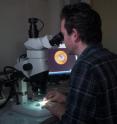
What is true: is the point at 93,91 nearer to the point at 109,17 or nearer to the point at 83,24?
the point at 83,24

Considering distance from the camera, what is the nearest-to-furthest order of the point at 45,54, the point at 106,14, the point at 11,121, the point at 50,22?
the point at 11,121 → the point at 45,54 → the point at 50,22 → the point at 106,14

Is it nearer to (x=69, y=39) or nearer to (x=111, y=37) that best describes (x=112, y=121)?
(x=69, y=39)

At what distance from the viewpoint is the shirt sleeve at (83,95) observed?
122 centimetres

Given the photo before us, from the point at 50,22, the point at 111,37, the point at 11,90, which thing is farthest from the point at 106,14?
the point at 11,90

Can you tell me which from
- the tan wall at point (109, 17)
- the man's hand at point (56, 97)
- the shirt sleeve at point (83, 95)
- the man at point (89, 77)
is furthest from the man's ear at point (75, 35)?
the tan wall at point (109, 17)

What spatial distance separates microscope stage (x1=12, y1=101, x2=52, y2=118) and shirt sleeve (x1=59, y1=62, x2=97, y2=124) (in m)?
0.60

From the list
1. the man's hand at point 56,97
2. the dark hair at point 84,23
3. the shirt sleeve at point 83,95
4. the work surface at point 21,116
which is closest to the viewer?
the shirt sleeve at point 83,95

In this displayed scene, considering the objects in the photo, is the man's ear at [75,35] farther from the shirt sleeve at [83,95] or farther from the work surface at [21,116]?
the work surface at [21,116]

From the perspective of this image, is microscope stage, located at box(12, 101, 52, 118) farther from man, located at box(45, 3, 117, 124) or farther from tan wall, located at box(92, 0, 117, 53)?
tan wall, located at box(92, 0, 117, 53)

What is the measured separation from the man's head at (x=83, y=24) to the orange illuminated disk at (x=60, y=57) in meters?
1.02

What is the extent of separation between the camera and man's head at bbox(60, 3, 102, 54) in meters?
1.33

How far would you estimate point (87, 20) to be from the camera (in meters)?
1.33

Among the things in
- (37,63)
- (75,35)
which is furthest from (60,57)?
(75,35)

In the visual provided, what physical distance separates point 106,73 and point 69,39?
0.27m
